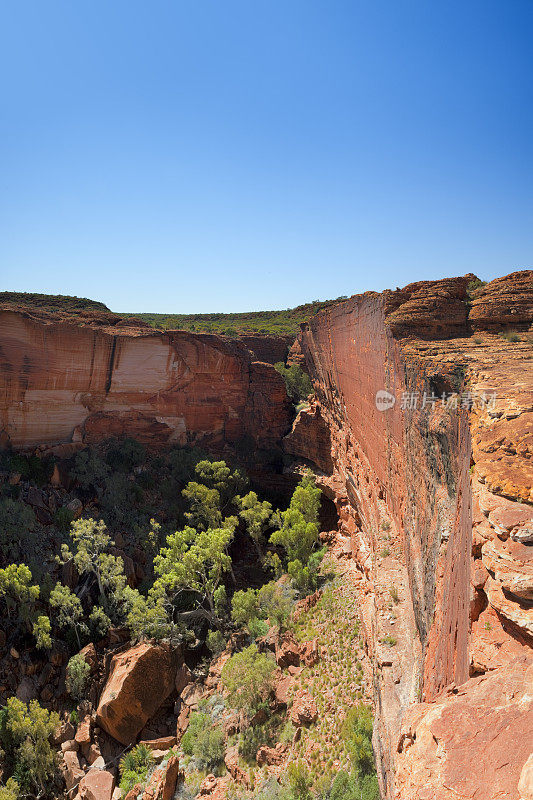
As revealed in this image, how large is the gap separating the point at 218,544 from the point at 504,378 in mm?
14228

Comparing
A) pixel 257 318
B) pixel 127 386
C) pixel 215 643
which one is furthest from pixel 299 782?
pixel 257 318

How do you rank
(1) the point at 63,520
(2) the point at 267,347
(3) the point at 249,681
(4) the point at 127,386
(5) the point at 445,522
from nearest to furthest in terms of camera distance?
(5) the point at 445,522
(3) the point at 249,681
(1) the point at 63,520
(4) the point at 127,386
(2) the point at 267,347

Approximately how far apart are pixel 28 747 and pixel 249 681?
6.94 m

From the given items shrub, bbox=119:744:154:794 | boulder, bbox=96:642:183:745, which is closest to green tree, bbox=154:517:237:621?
boulder, bbox=96:642:183:745

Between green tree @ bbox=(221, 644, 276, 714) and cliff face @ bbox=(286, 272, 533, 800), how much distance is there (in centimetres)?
351

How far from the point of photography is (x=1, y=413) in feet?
76.5

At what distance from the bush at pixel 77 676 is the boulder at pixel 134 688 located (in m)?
0.86

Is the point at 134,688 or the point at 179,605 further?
the point at 179,605

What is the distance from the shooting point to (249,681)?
13.1m

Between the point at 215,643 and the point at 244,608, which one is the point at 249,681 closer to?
the point at 244,608

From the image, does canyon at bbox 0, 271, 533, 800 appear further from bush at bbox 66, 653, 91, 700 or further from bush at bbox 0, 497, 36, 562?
bush at bbox 66, 653, 91, 700

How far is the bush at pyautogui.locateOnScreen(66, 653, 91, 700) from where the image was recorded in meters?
15.1

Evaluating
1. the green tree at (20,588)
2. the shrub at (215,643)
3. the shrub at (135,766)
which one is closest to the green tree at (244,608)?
the shrub at (215,643)

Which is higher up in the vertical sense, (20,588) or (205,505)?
(205,505)
